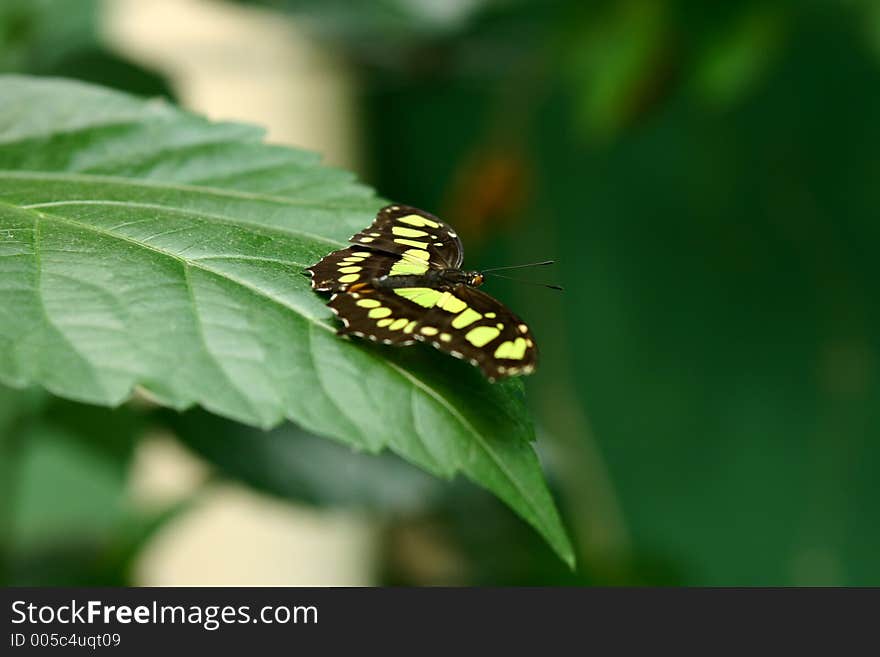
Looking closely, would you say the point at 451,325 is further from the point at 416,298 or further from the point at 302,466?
the point at 302,466

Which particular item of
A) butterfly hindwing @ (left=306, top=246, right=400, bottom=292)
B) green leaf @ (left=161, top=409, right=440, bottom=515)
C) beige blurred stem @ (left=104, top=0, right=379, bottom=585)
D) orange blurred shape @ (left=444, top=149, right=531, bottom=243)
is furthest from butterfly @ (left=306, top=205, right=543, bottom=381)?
beige blurred stem @ (left=104, top=0, right=379, bottom=585)

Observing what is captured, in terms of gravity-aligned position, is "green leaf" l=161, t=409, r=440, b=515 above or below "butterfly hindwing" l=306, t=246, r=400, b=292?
below

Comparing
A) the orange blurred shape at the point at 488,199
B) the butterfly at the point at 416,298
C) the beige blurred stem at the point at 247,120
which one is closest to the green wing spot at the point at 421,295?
the butterfly at the point at 416,298

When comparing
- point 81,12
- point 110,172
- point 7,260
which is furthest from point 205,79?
point 7,260

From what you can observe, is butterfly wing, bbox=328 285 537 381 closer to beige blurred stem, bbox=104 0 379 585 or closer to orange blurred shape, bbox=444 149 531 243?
orange blurred shape, bbox=444 149 531 243

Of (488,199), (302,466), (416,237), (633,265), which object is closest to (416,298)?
(416,237)

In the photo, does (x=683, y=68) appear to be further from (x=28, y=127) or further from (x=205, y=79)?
(x=205, y=79)
